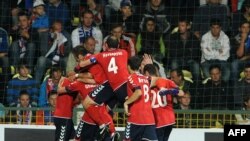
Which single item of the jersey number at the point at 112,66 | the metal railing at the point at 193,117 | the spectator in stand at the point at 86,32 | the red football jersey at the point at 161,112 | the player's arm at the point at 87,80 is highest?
the spectator in stand at the point at 86,32

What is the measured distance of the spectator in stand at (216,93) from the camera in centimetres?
2178

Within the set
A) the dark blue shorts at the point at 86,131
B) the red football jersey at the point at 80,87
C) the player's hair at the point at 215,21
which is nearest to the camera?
the red football jersey at the point at 80,87

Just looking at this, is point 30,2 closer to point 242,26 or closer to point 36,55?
point 36,55

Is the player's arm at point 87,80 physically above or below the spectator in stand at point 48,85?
above

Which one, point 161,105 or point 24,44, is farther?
point 24,44

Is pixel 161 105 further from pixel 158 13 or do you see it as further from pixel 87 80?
pixel 158 13

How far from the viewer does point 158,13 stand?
22922mm

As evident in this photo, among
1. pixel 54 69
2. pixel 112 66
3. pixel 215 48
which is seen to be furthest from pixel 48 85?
pixel 112 66

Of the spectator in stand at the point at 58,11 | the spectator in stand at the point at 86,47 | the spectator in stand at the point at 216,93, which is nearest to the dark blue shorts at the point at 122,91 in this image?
the spectator in stand at the point at 86,47

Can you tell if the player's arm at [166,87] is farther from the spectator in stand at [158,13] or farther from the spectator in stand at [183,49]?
the spectator in stand at [158,13]

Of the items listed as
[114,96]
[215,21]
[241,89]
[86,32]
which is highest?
[215,21]

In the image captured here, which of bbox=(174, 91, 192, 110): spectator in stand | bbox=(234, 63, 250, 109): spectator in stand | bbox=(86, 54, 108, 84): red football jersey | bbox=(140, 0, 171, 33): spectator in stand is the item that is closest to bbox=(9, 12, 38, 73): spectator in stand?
bbox=(140, 0, 171, 33): spectator in stand

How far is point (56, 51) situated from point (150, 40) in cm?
157

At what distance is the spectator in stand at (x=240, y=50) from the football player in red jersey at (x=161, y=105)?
10.4ft
